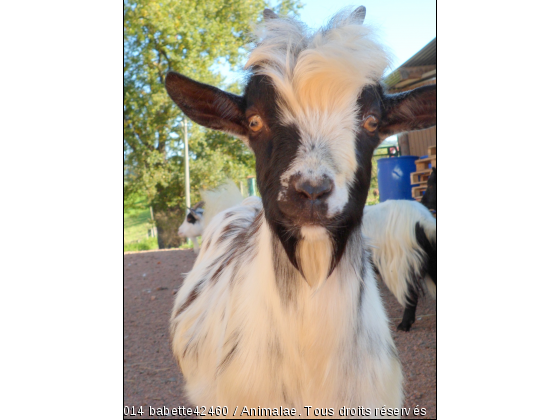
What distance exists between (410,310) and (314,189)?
2.35 metres

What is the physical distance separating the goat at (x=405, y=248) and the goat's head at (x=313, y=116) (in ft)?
5.37

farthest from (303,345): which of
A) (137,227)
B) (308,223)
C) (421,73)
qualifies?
(421,73)

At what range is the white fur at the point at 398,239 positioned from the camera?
10.4 ft

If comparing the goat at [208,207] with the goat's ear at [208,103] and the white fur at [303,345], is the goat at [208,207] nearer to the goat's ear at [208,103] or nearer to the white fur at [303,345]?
the goat's ear at [208,103]

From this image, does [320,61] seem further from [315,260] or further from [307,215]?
[315,260]

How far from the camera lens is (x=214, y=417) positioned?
1.58 meters

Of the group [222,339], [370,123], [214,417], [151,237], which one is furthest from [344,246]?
[151,237]

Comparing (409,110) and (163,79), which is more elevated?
(163,79)

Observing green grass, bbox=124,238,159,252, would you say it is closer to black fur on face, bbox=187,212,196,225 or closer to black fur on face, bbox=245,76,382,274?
black fur on face, bbox=187,212,196,225

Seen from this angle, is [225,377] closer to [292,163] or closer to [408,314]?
[292,163]

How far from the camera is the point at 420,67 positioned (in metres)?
2.26

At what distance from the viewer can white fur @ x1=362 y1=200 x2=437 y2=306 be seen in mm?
3184

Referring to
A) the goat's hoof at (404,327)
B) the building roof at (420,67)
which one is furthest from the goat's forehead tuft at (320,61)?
the goat's hoof at (404,327)
